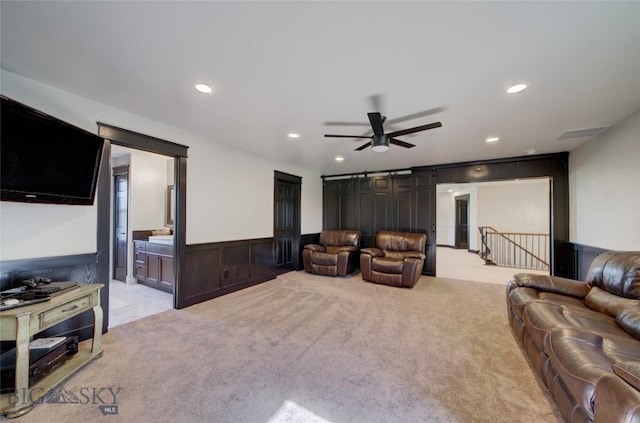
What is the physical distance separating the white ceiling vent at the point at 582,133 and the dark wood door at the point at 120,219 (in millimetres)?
7056

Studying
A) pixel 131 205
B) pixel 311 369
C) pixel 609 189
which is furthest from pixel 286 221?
pixel 609 189

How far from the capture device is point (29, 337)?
1583mm

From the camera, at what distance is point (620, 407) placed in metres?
0.87

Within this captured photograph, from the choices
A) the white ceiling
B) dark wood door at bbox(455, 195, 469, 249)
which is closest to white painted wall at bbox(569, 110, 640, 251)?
the white ceiling

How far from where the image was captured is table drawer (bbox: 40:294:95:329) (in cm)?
172

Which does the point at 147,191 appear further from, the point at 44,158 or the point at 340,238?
the point at 340,238

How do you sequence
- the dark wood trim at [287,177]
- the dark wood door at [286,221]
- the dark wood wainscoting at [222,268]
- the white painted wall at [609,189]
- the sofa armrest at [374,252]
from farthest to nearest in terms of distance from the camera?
1. the dark wood door at [286,221]
2. the dark wood trim at [287,177]
3. the sofa armrest at [374,252]
4. the dark wood wainscoting at [222,268]
5. the white painted wall at [609,189]

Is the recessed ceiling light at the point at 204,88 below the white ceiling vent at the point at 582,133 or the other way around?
the other way around

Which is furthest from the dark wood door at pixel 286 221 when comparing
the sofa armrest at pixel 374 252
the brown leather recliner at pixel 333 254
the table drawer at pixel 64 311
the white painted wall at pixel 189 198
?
the table drawer at pixel 64 311

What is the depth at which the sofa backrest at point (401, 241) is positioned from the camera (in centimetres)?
503

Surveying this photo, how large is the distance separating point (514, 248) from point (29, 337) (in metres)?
10.2

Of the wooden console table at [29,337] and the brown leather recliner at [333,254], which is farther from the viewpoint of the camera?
the brown leather recliner at [333,254]

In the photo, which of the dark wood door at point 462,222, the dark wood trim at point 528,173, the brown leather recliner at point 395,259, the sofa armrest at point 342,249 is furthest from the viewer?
the dark wood door at point 462,222

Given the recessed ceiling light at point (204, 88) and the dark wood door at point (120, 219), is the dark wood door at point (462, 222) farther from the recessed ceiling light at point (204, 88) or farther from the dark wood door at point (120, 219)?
the dark wood door at point (120, 219)
